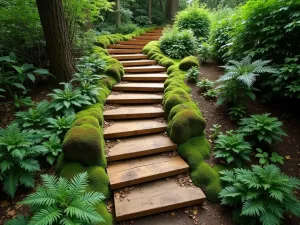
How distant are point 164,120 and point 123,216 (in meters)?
2.46

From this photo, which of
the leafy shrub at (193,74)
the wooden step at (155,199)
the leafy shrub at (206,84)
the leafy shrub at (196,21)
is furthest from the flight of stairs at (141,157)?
the leafy shrub at (196,21)

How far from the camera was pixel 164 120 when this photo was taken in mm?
4867

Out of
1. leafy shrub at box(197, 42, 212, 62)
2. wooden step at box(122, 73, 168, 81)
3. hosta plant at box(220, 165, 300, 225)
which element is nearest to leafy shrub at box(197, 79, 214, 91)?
wooden step at box(122, 73, 168, 81)

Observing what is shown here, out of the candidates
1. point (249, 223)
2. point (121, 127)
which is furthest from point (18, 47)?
point (249, 223)

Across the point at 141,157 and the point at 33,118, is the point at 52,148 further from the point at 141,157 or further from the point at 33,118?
the point at 141,157

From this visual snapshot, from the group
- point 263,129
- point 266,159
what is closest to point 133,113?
point 263,129

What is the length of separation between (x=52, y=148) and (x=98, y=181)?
1091 millimetres

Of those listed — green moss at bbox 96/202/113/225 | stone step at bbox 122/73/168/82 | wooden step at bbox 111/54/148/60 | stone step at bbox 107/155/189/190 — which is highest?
wooden step at bbox 111/54/148/60

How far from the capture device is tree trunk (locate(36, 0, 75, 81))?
4516mm

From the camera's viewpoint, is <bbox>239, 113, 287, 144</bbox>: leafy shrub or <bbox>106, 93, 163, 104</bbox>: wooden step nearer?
<bbox>239, 113, 287, 144</bbox>: leafy shrub

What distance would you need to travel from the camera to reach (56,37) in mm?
4762

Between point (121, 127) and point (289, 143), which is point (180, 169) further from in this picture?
point (289, 143)

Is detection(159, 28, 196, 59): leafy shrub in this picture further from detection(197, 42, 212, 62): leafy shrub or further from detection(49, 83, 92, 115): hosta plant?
detection(49, 83, 92, 115): hosta plant

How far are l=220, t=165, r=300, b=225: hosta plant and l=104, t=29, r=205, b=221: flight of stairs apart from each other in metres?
0.57
